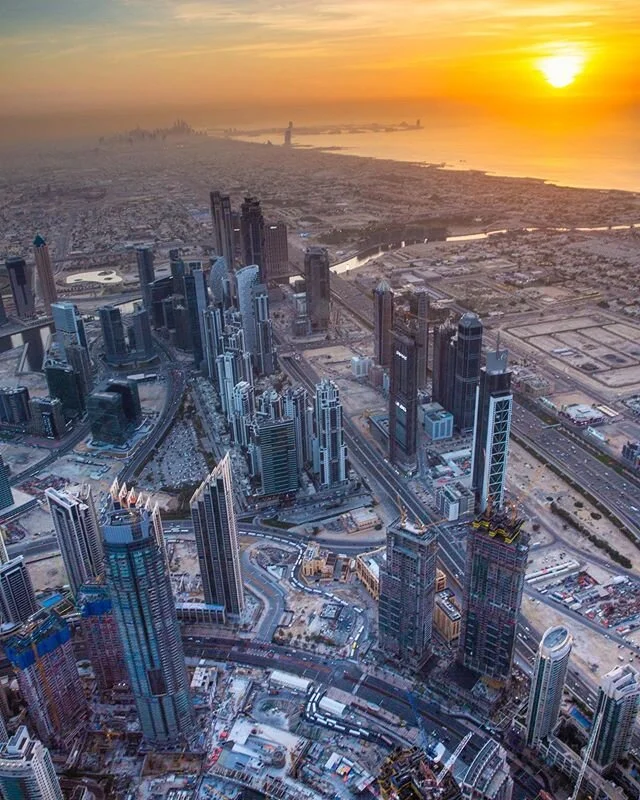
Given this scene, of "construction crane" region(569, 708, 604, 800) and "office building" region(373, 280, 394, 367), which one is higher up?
"office building" region(373, 280, 394, 367)

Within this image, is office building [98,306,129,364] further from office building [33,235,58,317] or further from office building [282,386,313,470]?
office building [282,386,313,470]

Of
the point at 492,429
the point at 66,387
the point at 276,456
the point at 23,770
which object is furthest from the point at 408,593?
the point at 66,387

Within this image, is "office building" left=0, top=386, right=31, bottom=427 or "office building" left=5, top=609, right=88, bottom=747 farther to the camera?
"office building" left=0, top=386, right=31, bottom=427

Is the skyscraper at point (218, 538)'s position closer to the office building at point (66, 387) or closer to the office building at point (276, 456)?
the office building at point (276, 456)

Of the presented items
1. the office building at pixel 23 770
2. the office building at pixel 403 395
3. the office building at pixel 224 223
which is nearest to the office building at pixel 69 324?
the office building at pixel 403 395

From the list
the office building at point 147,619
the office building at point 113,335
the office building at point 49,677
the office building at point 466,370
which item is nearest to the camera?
the office building at point 147,619

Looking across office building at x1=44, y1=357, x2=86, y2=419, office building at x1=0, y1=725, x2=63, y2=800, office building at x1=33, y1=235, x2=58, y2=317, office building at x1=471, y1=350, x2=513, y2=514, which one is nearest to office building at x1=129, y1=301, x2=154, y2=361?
office building at x1=44, y1=357, x2=86, y2=419

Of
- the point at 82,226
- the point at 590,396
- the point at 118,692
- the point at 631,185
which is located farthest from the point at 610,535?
the point at 631,185
